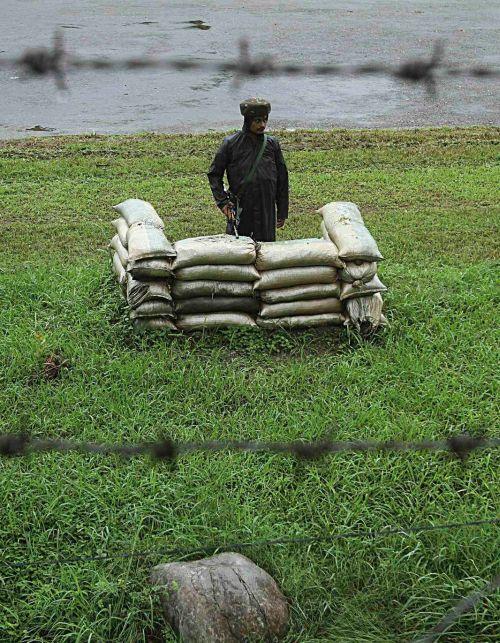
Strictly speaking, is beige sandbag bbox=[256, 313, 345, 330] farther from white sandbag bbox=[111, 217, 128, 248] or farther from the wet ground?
the wet ground

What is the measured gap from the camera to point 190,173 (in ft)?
31.3

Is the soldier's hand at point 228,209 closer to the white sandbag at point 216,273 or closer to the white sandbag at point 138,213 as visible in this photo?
the white sandbag at point 138,213

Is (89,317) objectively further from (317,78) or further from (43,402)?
(317,78)

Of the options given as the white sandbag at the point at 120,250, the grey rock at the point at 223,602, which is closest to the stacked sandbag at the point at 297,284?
the white sandbag at the point at 120,250

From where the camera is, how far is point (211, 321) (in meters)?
5.89

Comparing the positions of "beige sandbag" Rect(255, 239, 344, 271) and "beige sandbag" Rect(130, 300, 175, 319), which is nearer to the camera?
"beige sandbag" Rect(130, 300, 175, 319)

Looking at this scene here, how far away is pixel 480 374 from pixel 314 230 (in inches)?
111

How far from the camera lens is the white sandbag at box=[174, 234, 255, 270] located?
19.0 ft

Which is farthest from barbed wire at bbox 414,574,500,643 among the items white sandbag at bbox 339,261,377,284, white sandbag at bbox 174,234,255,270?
white sandbag at bbox 174,234,255,270

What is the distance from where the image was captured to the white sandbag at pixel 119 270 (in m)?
6.08

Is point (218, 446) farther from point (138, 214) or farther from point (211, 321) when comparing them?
point (138, 214)

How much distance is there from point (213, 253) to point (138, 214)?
31.7 inches

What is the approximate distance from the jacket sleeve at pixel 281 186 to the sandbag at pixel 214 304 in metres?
0.86

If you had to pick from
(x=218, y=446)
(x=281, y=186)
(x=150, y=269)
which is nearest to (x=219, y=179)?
(x=281, y=186)
